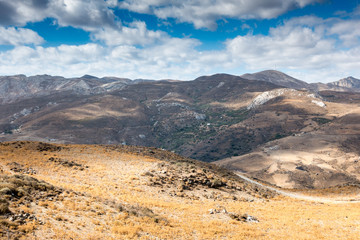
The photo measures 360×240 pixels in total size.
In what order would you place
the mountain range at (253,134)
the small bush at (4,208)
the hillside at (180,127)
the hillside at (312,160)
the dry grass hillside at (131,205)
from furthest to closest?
the hillside at (180,127) → the mountain range at (253,134) → the hillside at (312,160) → the dry grass hillside at (131,205) → the small bush at (4,208)

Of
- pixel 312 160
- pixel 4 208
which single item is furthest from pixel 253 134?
pixel 4 208

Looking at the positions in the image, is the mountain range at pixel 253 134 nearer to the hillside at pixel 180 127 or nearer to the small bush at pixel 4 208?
the hillside at pixel 180 127

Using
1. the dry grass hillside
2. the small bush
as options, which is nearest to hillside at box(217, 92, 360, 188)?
the dry grass hillside

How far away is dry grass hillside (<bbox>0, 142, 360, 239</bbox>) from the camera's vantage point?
12.3m

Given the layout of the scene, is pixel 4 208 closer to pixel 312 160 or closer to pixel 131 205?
pixel 131 205

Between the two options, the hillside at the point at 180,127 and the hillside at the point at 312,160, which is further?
the hillside at the point at 180,127

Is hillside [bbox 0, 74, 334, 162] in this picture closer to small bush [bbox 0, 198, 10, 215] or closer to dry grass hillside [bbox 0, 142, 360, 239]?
dry grass hillside [bbox 0, 142, 360, 239]

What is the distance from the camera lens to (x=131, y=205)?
55.6 feet

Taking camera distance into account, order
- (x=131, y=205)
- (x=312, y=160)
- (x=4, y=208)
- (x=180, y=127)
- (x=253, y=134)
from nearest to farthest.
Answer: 1. (x=4, y=208)
2. (x=131, y=205)
3. (x=312, y=160)
4. (x=253, y=134)
5. (x=180, y=127)

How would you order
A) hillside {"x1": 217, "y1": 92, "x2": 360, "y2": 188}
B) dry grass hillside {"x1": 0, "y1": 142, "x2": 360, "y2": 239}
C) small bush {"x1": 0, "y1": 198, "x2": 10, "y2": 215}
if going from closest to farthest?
small bush {"x1": 0, "y1": 198, "x2": 10, "y2": 215}
dry grass hillside {"x1": 0, "y1": 142, "x2": 360, "y2": 239}
hillside {"x1": 217, "y1": 92, "x2": 360, "y2": 188}

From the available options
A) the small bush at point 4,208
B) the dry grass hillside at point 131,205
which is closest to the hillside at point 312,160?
the dry grass hillside at point 131,205

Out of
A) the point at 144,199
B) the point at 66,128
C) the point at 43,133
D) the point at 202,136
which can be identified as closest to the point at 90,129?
the point at 66,128

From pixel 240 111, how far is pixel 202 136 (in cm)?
5833

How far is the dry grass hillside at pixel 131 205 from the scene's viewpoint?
40.3ft
